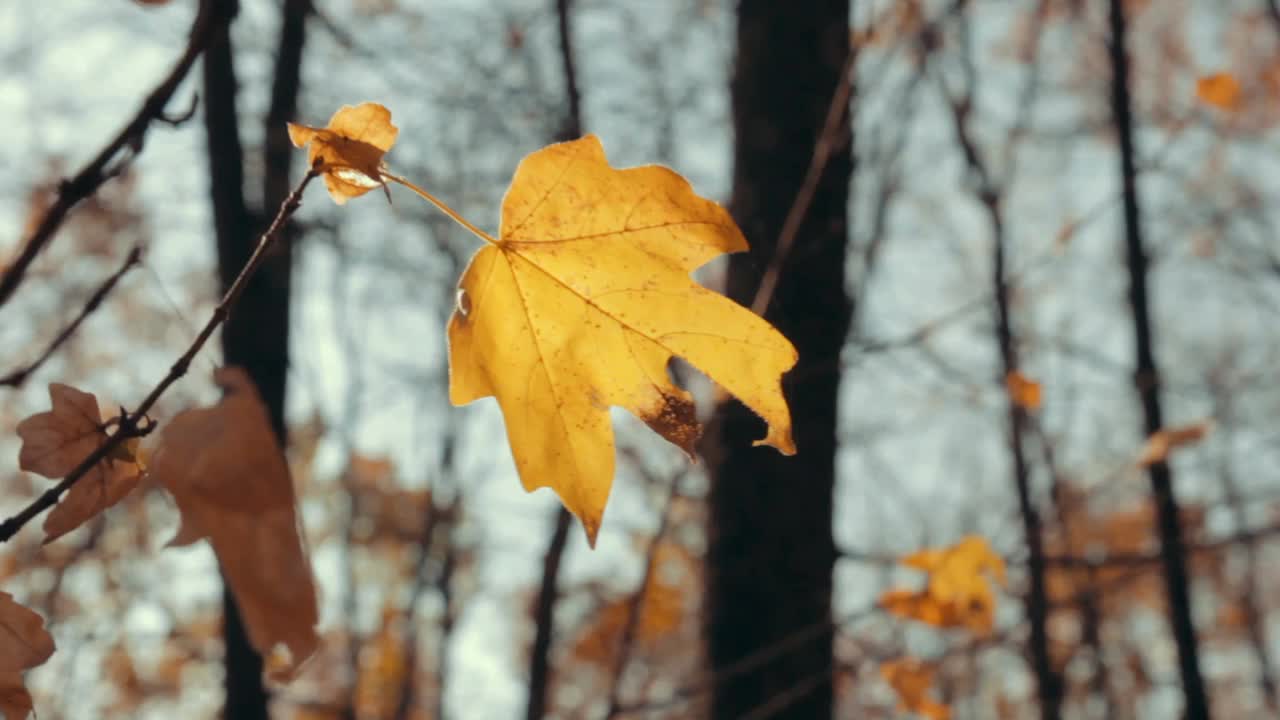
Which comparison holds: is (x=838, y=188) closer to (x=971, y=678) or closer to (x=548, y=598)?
(x=548, y=598)

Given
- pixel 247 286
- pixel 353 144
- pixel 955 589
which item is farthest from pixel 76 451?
pixel 955 589

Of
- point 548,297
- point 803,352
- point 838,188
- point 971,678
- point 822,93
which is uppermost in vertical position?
point 971,678

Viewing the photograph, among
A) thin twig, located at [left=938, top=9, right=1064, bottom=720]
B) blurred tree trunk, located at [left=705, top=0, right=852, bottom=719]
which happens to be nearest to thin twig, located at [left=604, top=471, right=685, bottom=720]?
blurred tree trunk, located at [left=705, top=0, right=852, bottom=719]

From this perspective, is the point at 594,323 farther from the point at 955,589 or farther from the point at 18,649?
the point at 955,589

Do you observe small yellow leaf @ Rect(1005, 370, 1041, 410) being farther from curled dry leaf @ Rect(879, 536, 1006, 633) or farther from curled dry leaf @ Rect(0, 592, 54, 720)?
curled dry leaf @ Rect(0, 592, 54, 720)

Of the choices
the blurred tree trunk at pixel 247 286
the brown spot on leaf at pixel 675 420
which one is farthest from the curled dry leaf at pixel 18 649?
the blurred tree trunk at pixel 247 286

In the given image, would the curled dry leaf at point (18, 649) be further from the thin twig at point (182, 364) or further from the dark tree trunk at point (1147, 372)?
the dark tree trunk at point (1147, 372)

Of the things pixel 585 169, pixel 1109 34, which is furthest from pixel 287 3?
pixel 585 169
